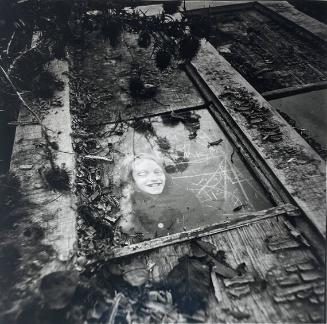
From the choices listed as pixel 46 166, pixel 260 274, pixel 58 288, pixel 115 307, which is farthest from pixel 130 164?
pixel 260 274

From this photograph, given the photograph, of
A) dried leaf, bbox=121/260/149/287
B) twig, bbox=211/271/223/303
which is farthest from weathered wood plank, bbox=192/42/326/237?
dried leaf, bbox=121/260/149/287

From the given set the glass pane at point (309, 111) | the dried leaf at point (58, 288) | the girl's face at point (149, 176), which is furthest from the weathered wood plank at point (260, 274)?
the glass pane at point (309, 111)

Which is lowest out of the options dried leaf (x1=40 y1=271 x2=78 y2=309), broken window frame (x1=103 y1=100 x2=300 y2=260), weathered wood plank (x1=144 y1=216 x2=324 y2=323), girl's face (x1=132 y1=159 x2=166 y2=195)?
weathered wood plank (x1=144 y1=216 x2=324 y2=323)

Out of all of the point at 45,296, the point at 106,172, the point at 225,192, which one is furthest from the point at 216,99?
the point at 45,296

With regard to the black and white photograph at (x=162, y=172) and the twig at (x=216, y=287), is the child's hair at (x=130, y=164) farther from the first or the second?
the twig at (x=216, y=287)

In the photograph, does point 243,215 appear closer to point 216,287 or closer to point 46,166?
point 216,287

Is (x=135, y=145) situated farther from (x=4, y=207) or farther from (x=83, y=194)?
(x=4, y=207)

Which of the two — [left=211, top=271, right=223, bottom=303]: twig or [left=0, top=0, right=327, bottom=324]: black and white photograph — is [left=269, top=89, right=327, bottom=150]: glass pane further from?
[left=211, top=271, right=223, bottom=303]: twig
